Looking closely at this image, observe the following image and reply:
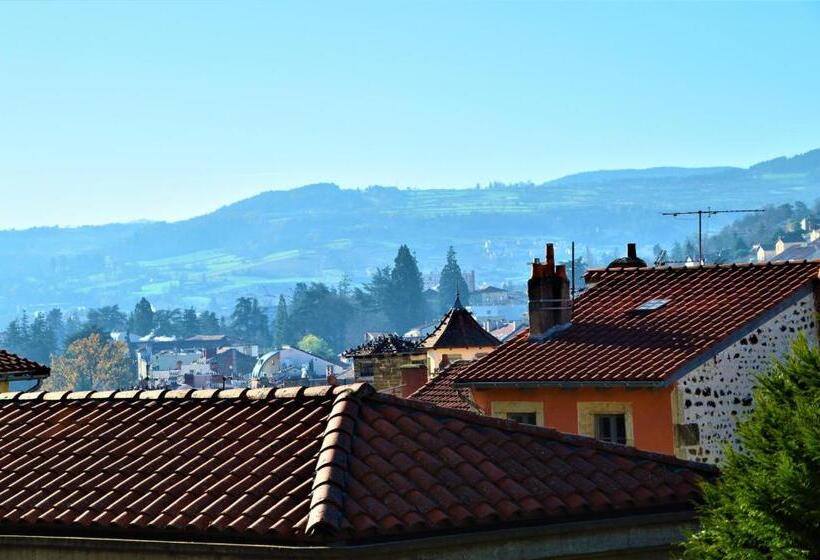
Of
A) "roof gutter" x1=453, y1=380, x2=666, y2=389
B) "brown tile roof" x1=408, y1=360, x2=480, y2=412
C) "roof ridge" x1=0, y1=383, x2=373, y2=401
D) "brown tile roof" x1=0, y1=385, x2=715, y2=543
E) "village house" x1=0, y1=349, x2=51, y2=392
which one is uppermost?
"roof ridge" x1=0, y1=383, x2=373, y2=401

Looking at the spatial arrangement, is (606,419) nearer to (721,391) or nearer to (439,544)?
(721,391)

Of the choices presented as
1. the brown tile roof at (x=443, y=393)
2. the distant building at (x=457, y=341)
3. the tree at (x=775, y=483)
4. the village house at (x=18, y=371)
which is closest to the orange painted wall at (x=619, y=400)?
the brown tile roof at (x=443, y=393)

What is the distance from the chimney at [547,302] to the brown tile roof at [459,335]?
3816cm

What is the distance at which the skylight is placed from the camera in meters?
39.9

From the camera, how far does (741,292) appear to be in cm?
3897

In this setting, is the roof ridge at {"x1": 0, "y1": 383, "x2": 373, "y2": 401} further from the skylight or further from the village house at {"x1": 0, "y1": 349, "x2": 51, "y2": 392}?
the skylight

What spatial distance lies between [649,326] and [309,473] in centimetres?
2124

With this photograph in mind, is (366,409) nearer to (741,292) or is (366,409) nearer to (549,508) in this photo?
(549,508)

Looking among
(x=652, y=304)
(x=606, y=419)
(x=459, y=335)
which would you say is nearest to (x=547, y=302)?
(x=652, y=304)

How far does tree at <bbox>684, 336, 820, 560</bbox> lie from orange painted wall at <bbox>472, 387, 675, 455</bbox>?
18.2 m

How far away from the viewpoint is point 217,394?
20625 millimetres

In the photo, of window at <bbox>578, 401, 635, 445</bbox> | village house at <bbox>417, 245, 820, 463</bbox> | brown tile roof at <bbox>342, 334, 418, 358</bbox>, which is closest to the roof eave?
village house at <bbox>417, 245, 820, 463</bbox>

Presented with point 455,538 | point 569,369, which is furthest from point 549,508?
point 569,369

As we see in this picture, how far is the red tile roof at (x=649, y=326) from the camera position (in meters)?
36.8
